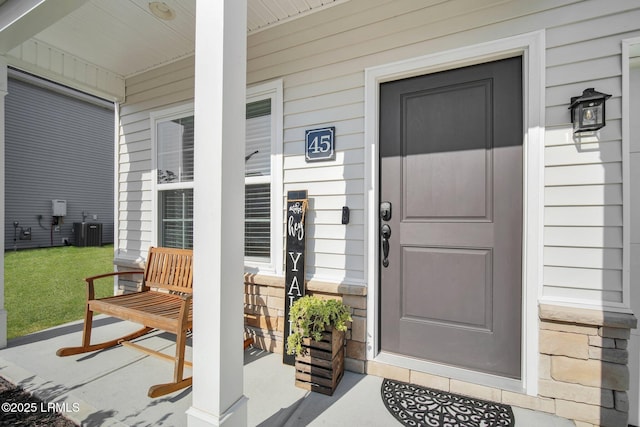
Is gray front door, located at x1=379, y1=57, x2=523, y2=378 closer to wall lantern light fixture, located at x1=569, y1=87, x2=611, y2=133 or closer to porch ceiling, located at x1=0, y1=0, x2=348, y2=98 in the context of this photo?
wall lantern light fixture, located at x1=569, y1=87, x2=611, y2=133

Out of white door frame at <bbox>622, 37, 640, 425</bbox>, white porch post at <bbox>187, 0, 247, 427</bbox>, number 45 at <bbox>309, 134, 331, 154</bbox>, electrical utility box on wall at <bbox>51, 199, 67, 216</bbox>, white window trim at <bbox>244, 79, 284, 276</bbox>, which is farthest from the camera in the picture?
electrical utility box on wall at <bbox>51, 199, 67, 216</bbox>

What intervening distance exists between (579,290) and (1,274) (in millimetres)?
4368

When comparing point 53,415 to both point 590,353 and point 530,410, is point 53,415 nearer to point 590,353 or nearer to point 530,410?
point 530,410

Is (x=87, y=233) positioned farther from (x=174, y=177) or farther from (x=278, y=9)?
(x=278, y=9)

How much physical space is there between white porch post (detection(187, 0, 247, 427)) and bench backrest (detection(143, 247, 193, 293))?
4.32 feet

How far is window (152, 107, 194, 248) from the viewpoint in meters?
3.12

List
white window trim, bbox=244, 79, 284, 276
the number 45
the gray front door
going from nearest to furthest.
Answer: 1. the gray front door
2. the number 45
3. white window trim, bbox=244, 79, 284, 276

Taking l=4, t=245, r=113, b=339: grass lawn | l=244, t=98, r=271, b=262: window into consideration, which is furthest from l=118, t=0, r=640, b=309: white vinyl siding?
l=4, t=245, r=113, b=339: grass lawn

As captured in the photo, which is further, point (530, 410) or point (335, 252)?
point (335, 252)

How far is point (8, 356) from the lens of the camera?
2303 mm

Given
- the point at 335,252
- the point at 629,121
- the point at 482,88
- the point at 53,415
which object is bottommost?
the point at 53,415

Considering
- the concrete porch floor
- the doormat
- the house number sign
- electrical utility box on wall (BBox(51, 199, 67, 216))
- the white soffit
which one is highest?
the white soffit

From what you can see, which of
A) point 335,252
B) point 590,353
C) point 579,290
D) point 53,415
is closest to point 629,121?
point 579,290

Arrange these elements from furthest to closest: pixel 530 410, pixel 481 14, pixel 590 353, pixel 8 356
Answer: pixel 8 356
pixel 481 14
pixel 530 410
pixel 590 353
